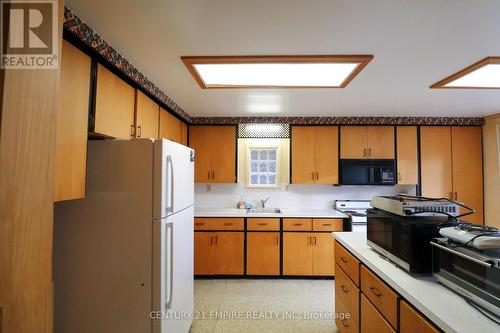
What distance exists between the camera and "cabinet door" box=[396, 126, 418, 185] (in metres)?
3.37

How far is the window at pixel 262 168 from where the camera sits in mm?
3729

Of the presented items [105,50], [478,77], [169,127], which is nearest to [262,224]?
[169,127]

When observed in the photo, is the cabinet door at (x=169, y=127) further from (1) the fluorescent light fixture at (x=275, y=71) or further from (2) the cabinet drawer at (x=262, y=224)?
(2) the cabinet drawer at (x=262, y=224)

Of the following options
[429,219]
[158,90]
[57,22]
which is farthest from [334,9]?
[158,90]

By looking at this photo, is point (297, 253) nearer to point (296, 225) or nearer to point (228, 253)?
point (296, 225)

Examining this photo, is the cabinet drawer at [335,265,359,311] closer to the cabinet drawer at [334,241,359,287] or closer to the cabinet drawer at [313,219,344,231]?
the cabinet drawer at [334,241,359,287]

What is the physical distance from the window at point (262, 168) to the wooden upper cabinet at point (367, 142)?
41.9 inches

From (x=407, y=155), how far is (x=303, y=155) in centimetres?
154

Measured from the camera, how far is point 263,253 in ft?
10.4

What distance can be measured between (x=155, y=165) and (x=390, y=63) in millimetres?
1878

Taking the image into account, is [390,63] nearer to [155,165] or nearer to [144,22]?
[144,22]

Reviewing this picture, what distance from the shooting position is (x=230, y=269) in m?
3.14

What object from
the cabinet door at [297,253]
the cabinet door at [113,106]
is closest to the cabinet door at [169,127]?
the cabinet door at [113,106]

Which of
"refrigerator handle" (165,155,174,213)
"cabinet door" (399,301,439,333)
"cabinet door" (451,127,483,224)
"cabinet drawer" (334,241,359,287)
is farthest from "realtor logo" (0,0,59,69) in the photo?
"cabinet door" (451,127,483,224)
